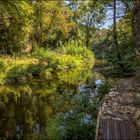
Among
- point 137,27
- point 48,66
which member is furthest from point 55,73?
point 137,27

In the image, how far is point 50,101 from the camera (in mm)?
10539

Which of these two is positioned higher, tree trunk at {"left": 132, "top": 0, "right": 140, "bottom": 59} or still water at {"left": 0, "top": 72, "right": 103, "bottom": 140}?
tree trunk at {"left": 132, "top": 0, "right": 140, "bottom": 59}

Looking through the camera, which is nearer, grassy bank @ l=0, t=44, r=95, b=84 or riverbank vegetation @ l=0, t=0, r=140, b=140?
riverbank vegetation @ l=0, t=0, r=140, b=140

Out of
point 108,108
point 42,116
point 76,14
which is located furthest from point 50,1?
point 108,108

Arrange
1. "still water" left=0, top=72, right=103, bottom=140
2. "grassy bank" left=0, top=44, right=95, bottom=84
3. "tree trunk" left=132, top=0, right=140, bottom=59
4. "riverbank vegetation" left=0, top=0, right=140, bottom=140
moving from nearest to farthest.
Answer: "still water" left=0, top=72, right=103, bottom=140 < "riverbank vegetation" left=0, top=0, right=140, bottom=140 < "tree trunk" left=132, top=0, right=140, bottom=59 < "grassy bank" left=0, top=44, right=95, bottom=84

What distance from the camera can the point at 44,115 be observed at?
8.70m

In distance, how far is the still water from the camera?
6270 millimetres

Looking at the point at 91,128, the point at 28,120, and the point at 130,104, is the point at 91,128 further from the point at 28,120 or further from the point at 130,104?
the point at 28,120

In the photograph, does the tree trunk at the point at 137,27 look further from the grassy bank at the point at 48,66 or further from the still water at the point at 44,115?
the grassy bank at the point at 48,66

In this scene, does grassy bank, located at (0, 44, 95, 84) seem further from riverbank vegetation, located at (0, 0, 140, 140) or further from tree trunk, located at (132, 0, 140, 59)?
tree trunk, located at (132, 0, 140, 59)

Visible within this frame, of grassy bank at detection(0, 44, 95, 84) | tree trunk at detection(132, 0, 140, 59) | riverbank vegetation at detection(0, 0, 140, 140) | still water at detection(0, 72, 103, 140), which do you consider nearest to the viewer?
still water at detection(0, 72, 103, 140)

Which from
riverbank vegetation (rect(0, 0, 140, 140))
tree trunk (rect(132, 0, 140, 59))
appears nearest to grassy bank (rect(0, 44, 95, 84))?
riverbank vegetation (rect(0, 0, 140, 140))

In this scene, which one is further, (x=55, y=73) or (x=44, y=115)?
(x=55, y=73)

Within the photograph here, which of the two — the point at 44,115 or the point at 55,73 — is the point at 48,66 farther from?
the point at 44,115
